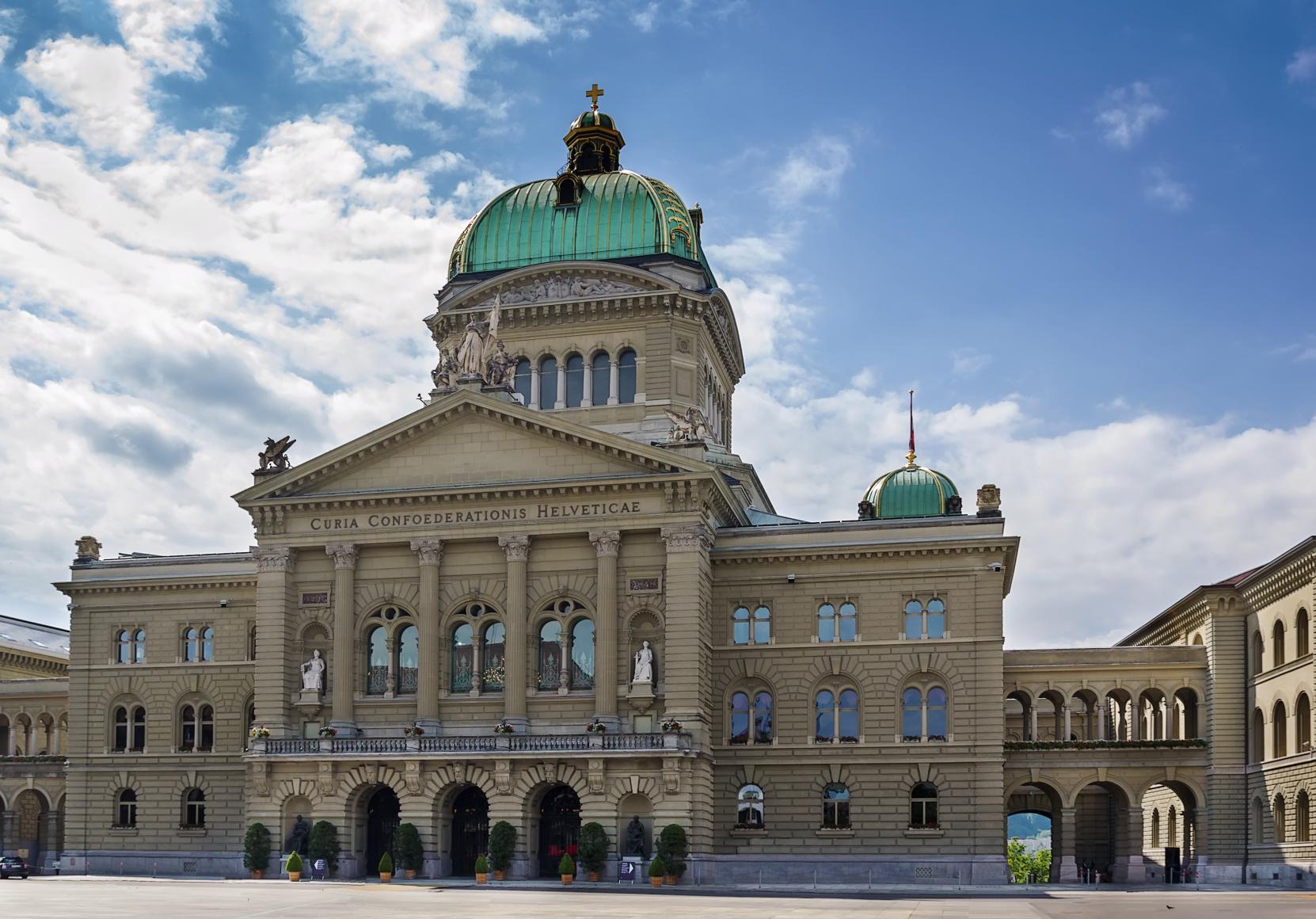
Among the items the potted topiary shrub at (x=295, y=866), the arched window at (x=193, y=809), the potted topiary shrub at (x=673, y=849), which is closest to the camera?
the potted topiary shrub at (x=673, y=849)

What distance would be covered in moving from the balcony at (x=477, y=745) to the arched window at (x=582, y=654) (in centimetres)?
325

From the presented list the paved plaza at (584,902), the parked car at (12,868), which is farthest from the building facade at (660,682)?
the parked car at (12,868)

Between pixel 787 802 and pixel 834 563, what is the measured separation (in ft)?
34.3

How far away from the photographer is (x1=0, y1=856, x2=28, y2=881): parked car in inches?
2611

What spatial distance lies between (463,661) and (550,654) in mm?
3974

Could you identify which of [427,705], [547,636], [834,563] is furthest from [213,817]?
[834,563]

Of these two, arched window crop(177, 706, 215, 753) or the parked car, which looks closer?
the parked car

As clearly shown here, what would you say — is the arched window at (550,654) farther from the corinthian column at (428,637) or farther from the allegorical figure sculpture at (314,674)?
the allegorical figure sculpture at (314,674)

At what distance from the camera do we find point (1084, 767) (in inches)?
2756

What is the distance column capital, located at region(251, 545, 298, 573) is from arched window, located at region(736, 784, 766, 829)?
2218 centimetres


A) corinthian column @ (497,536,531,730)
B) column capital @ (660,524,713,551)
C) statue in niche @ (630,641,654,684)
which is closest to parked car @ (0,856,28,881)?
corinthian column @ (497,536,531,730)

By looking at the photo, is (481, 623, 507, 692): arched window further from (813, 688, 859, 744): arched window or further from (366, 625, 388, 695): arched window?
(813, 688, 859, 744): arched window

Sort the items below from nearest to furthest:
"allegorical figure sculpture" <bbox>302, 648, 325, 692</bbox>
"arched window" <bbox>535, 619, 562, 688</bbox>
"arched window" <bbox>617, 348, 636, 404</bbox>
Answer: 1. "arched window" <bbox>535, 619, 562, 688</bbox>
2. "allegorical figure sculpture" <bbox>302, 648, 325, 692</bbox>
3. "arched window" <bbox>617, 348, 636, 404</bbox>

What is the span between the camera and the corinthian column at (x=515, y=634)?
67000 millimetres
